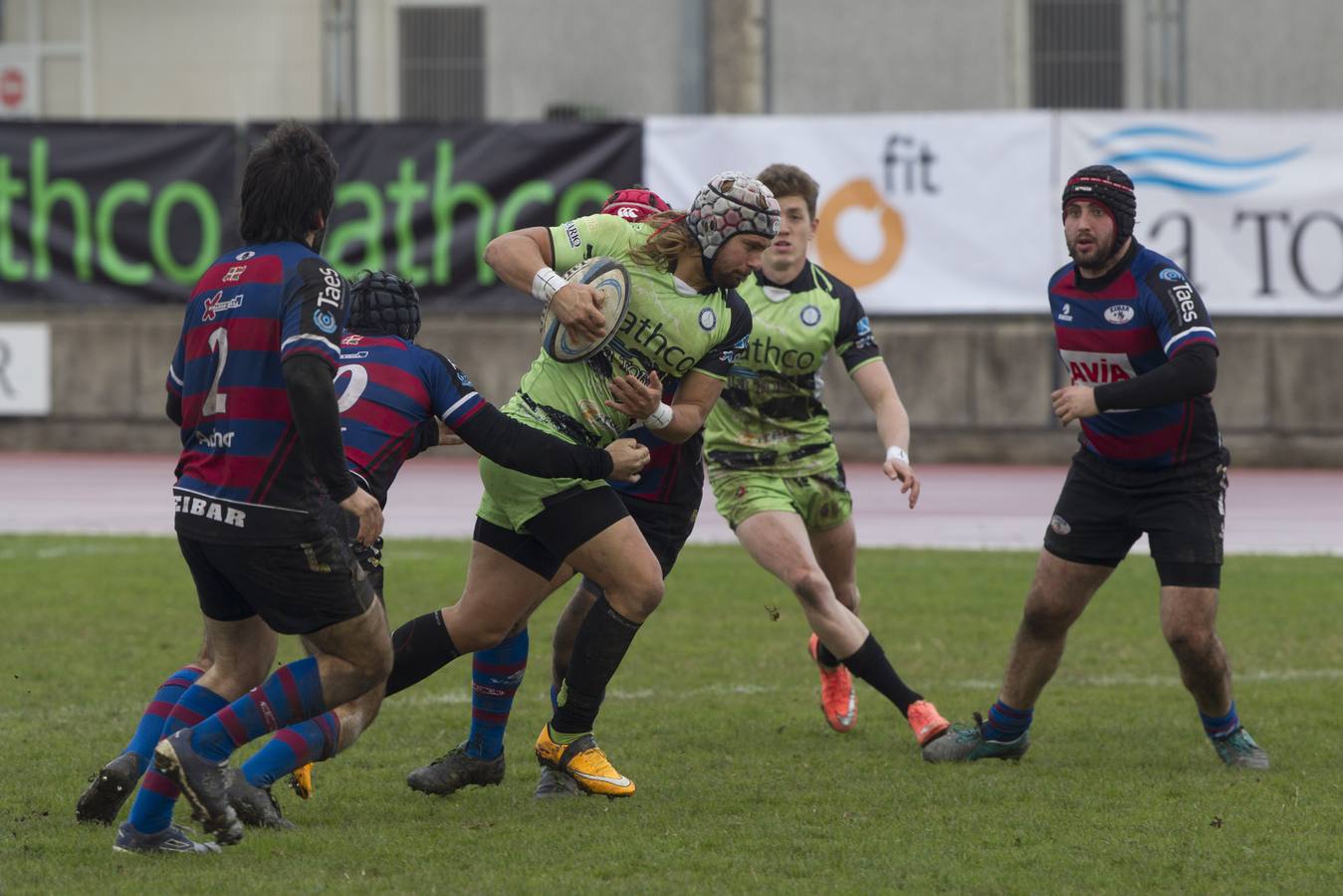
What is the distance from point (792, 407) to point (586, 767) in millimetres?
2185

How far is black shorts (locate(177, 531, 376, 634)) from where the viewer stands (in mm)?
5504

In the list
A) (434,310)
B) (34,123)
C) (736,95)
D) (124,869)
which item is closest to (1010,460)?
(736,95)

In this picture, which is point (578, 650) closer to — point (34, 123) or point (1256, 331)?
point (1256, 331)

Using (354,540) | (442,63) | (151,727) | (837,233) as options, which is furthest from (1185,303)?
(442,63)

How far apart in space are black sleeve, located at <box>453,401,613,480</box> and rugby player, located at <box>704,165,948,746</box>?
2.06m

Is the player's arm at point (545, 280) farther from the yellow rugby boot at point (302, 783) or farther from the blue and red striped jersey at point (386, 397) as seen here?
the yellow rugby boot at point (302, 783)

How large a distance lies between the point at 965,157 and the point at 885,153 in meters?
0.79

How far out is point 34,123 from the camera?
68.6 ft

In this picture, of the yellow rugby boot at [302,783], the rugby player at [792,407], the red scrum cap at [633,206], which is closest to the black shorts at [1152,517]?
the rugby player at [792,407]

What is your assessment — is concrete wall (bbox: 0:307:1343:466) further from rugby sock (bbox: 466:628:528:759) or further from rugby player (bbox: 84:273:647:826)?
rugby player (bbox: 84:273:647:826)

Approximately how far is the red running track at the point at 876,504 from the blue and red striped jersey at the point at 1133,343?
6692mm

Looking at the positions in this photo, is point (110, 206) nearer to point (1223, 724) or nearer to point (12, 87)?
point (12, 87)

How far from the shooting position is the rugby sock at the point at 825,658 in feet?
27.3

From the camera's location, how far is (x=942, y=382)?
20.2 metres
